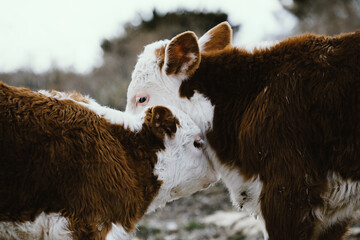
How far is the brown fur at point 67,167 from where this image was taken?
3.31 metres

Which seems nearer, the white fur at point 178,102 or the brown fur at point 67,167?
the brown fur at point 67,167

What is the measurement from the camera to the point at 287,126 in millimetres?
3584

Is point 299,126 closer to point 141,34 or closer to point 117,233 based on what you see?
point 117,233

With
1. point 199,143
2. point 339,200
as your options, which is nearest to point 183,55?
point 199,143

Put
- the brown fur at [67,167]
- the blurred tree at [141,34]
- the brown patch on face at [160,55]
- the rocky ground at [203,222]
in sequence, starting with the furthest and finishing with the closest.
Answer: the blurred tree at [141,34] → the rocky ground at [203,222] → the brown patch on face at [160,55] → the brown fur at [67,167]

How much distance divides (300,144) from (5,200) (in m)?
2.27

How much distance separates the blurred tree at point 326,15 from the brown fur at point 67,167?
11453 millimetres

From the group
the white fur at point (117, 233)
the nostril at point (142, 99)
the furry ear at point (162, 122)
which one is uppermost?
the nostril at point (142, 99)

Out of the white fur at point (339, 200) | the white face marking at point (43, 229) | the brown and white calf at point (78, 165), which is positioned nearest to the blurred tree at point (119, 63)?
the brown and white calf at point (78, 165)

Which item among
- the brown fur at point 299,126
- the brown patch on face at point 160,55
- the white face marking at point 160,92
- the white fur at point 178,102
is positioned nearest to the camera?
the brown fur at point 299,126

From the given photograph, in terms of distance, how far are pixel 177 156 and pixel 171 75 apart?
0.82 metres

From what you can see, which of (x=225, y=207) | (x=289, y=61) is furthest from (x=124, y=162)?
(x=225, y=207)

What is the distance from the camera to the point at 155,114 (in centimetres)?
414

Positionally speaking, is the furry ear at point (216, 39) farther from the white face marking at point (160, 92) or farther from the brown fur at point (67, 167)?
the brown fur at point (67, 167)
